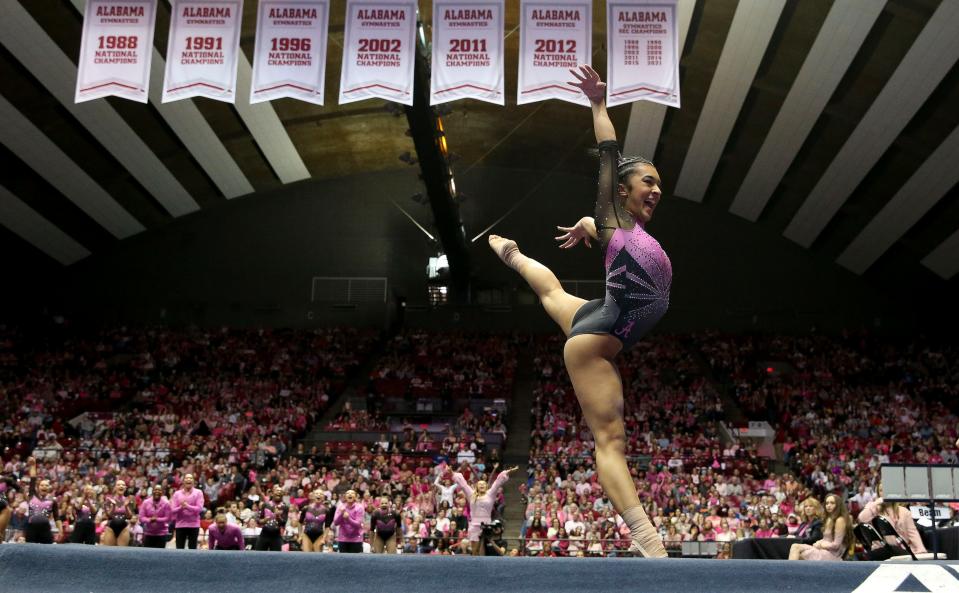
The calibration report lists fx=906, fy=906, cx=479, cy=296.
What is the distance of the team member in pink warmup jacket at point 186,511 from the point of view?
9898 millimetres

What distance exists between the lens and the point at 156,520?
970cm

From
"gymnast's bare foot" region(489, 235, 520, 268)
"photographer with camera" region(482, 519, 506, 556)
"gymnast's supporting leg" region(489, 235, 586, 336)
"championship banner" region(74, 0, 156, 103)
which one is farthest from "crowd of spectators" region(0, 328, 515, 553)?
"gymnast's supporting leg" region(489, 235, 586, 336)

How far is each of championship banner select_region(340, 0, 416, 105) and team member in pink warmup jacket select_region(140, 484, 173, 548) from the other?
5.57m

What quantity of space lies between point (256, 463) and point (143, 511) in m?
7.93

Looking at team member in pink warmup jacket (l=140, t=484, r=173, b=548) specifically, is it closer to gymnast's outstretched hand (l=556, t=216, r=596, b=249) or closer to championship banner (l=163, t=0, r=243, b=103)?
championship banner (l=163, t=0, r=243, b=103)

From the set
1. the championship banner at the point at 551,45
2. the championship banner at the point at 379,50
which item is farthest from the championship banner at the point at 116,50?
the championship banner at the point at 551,45

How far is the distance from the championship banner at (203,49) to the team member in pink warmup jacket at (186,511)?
5.14 m

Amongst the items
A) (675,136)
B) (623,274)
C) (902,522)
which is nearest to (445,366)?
(675,136)

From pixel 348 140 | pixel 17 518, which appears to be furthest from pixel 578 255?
pixel 17 518

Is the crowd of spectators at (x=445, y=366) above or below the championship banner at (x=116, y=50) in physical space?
below

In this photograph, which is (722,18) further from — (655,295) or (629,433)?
(655,295)

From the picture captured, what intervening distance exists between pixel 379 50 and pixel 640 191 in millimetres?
8941

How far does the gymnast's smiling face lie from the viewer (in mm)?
3986

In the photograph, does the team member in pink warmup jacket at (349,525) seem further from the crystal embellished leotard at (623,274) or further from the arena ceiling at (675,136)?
the arena ceiling at (675,136)
